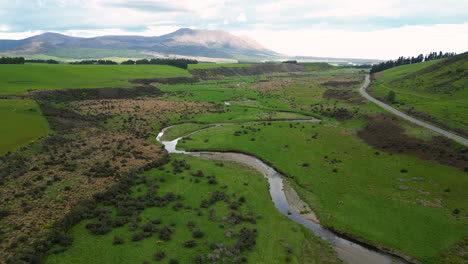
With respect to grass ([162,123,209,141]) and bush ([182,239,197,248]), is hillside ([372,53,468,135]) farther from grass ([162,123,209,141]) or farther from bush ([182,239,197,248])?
grass ([162,123,209,141])

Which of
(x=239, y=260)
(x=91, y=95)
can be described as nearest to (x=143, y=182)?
(x=239, y=260)

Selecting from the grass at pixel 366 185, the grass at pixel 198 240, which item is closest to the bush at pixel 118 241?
the grass at pixel 198 240

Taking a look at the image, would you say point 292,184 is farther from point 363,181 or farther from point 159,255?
point 159,255

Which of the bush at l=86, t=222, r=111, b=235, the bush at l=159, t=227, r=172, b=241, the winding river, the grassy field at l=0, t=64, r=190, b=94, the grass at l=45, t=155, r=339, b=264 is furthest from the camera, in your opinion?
the grassy field at l=0, t=64, r=190, b=94

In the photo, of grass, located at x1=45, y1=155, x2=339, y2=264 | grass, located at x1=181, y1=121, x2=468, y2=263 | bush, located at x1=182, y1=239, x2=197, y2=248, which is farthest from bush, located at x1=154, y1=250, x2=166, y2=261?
grass, located at x1=181, y1=121, x2=468, y2=263

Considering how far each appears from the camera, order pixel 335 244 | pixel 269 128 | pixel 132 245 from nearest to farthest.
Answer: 1. pixel 132 245
2. pixel 335 244
3. pixel 269 128

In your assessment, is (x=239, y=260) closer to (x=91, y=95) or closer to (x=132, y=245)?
(x=132, y=245)

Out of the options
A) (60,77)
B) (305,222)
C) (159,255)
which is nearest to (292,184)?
(305,222)

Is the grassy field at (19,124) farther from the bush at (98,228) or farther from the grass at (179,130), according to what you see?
the bush at (98,228)
